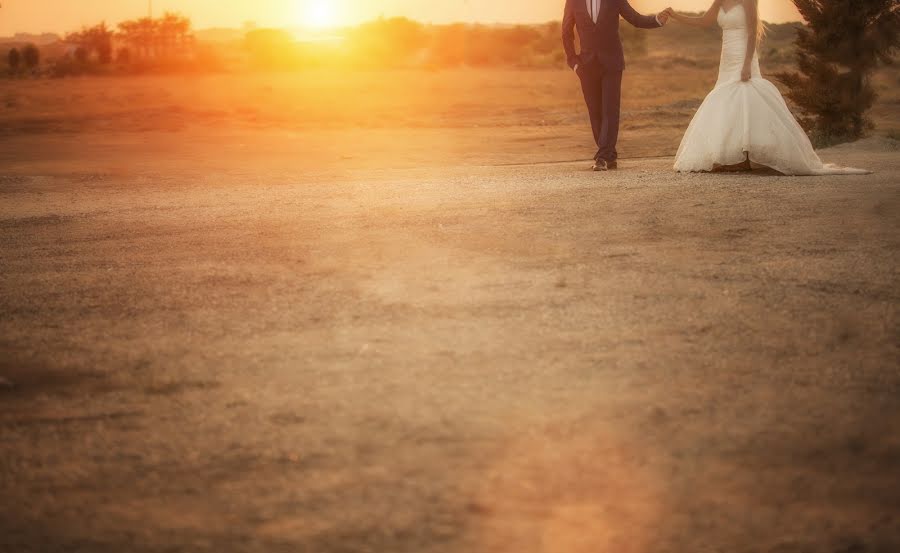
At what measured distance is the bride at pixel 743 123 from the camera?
11.2m

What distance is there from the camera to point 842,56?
56.1 ft

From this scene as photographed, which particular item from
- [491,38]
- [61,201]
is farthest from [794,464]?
[491,38]

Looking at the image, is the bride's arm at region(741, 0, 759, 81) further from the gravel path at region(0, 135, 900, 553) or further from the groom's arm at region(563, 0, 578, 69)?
the gravel path at region(0, 135, 900, 553)

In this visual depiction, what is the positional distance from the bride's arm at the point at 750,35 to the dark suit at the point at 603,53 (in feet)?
3.42

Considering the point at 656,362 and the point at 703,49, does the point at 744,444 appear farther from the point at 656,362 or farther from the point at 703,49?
the point at 703,49

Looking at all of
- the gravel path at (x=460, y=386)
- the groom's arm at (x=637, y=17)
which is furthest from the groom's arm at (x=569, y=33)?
the gravel path at (x=460, y=386)

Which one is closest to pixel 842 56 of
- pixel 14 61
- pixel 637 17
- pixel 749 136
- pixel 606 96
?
pixel 637 17

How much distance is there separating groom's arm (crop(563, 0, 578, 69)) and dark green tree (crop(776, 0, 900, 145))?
19.1ft

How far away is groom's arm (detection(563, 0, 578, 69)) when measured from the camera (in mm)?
12453

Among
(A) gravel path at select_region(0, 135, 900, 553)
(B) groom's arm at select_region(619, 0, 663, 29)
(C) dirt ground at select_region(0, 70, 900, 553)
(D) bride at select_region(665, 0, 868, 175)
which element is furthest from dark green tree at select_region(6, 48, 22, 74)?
(A) gravel path at select_region(0, 135, 900, 553)

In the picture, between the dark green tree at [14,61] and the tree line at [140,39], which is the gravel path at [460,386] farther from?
the tree line at [140,39]

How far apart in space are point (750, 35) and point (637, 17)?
4.69 ft

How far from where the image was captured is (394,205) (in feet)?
30.1

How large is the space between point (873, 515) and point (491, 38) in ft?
289
